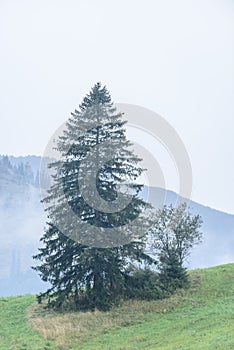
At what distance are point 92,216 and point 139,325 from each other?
8.50m

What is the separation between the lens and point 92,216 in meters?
33.8

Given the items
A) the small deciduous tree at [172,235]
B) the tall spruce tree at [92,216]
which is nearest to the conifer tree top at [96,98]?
the tall spruce tree at [92,216]

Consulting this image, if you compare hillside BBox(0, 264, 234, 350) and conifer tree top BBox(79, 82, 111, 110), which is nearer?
hillside BBox(0, 264, 234, 350)

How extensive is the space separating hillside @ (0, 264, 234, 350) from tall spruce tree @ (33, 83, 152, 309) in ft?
7.18

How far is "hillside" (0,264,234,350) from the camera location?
2345 centimetres

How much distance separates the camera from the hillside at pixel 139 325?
23.5 meters

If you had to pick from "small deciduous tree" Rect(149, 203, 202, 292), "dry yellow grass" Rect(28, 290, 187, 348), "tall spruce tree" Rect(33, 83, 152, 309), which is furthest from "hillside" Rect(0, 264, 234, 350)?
"small deciduous tree" Rect(149, 203, 202, 292)

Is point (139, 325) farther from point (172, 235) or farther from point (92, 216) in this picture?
point (172, 235)

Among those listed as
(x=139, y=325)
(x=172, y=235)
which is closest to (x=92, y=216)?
(x=172, y=235)

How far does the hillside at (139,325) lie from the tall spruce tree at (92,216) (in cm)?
219

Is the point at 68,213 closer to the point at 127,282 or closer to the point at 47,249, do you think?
the point at 47,249

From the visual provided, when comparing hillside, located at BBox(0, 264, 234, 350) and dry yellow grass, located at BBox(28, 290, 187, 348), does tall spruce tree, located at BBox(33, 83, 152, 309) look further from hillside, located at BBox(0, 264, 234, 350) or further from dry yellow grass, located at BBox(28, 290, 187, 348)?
hillside, located at BBox(0, 264, 234, 350)

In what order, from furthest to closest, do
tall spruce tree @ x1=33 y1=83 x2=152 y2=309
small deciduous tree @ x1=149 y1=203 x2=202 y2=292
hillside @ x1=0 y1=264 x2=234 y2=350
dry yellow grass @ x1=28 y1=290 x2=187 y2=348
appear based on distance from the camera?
1. small deciduous tree @ x1=149 y1=203 x2=202 y2=292
2. tall spruce tree @ x1=33 y1=83 x2=152 y2=309
3. dry yellow grass @ x1=28 y1=290 x2=187 y2=348
4. hillside @ x1=0 y1=264 x2=234 y2=350

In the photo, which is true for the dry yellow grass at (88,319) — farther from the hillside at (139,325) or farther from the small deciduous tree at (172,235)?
the small deciduous tree at (172,235)
